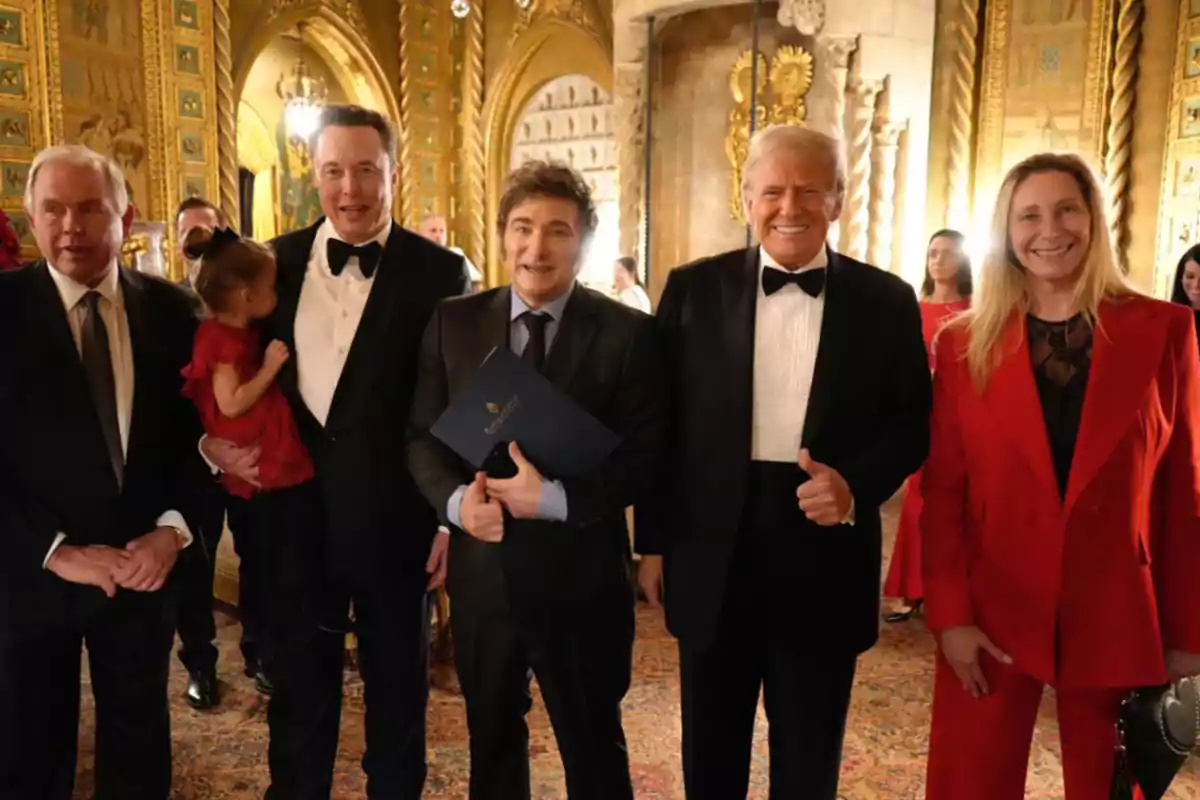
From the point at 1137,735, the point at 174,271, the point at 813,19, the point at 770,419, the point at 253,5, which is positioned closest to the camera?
the point at 1137,735

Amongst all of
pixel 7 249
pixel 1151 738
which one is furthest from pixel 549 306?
pixel 7 249

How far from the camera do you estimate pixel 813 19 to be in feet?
21.5

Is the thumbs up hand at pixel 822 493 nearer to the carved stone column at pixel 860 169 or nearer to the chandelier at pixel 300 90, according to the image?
the carved stone column at pixel 860 169

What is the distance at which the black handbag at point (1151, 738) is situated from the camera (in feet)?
5.81

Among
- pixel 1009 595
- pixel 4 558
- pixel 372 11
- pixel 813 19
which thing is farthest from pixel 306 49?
pixel 1009 595

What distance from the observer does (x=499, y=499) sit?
6.13ft

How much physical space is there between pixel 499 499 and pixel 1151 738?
1.32 meters

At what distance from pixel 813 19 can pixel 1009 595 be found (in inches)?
221

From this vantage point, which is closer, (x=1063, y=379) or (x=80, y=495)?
(x=1063, y=379)

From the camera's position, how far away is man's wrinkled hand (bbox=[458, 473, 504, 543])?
185 centimetres

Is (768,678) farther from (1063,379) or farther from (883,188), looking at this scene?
(883,188)

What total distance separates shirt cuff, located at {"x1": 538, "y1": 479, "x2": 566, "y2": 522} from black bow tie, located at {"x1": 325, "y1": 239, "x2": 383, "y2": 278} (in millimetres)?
752

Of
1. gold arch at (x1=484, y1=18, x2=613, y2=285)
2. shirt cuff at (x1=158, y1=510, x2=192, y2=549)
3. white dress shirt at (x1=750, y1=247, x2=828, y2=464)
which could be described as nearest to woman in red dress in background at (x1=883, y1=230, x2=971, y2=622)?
white dress shirt at (x1=750, y1=247, x2=828, y2=464)

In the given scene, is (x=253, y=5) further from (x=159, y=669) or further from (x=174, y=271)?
(x=159, y=669)
